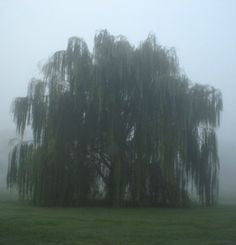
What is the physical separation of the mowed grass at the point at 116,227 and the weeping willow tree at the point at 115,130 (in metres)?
2.65

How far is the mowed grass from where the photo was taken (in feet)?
34.9

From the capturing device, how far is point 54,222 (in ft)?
A: 42.9

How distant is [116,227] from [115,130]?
7256mm

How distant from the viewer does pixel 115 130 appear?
764 inches

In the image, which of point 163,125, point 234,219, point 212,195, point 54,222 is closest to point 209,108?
point 163,125

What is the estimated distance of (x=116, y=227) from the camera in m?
12.5

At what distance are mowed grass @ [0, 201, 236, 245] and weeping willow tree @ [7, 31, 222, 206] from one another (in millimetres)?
2648

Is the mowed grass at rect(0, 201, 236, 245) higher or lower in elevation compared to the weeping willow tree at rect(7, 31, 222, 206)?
lower

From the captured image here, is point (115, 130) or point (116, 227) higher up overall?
point (115, 130)

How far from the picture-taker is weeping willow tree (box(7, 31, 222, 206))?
1889 centimetres

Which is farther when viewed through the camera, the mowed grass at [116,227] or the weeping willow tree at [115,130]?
the weeping willow tree at [115,130]

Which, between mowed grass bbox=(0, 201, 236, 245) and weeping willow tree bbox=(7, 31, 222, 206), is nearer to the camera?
mowed grass bbox=(0, 201, 236, 245)

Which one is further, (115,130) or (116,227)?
(115,130)

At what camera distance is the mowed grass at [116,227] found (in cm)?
1062
